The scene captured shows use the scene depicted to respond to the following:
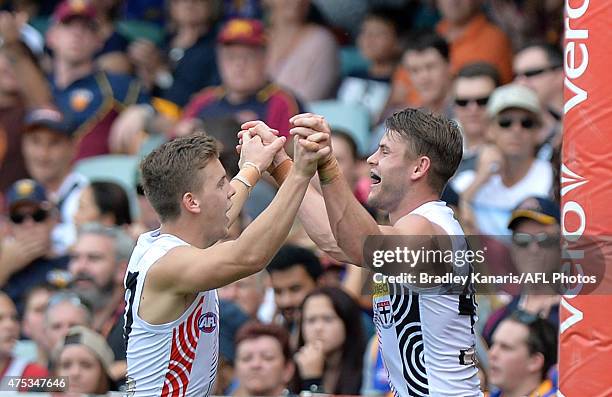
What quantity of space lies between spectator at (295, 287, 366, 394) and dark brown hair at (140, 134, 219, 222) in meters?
2.55

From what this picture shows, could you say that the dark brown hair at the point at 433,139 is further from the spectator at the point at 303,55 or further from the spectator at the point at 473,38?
the spectator at the point at 303,55

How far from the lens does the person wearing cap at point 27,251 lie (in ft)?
33.2

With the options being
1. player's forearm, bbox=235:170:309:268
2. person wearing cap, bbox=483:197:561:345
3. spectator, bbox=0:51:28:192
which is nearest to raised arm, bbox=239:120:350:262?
player's forearm, bbox=235:170:309:268

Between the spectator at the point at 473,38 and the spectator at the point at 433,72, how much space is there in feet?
0.89

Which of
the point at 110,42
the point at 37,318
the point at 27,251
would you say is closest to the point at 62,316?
the point at 37,318

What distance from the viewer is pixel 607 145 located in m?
5.82

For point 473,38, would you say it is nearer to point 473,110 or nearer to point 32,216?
point 473,110

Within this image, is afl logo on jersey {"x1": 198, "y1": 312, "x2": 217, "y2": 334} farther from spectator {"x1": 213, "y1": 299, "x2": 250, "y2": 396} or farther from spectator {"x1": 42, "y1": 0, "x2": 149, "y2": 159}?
spectator {"x1": 42, "y1": 0, "x2": 149, "y2": 159}

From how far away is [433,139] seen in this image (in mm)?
5945

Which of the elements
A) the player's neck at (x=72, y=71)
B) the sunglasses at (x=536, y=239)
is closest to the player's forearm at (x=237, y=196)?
the sunglasses at (x=536, y=239)

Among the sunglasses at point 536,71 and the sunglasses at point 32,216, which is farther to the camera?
the sunglasses at point 32,216

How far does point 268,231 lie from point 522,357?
2411 millimetres

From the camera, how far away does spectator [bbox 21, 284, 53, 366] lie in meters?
9.19

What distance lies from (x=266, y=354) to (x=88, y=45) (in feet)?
16.4
